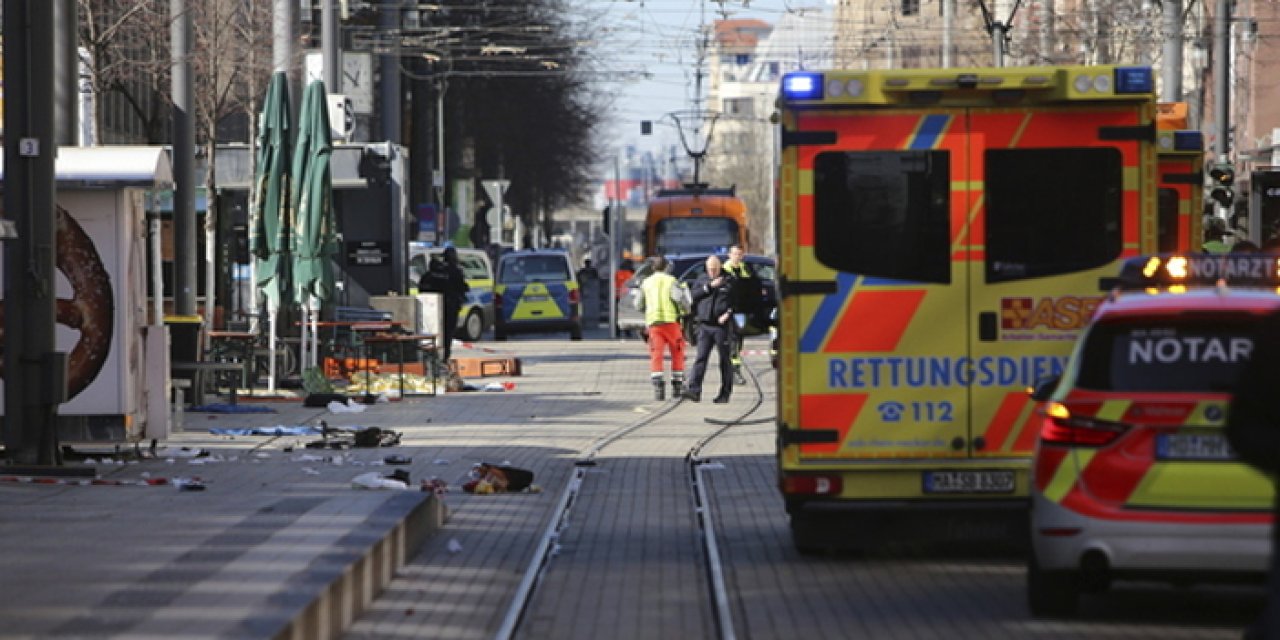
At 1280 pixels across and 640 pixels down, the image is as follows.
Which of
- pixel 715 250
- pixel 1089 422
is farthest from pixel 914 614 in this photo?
pixel 715 250

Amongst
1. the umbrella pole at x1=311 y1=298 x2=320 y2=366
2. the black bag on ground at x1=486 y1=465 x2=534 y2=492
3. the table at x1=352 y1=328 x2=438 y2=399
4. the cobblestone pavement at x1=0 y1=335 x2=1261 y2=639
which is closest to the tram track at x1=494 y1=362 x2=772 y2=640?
the cobblestone pavement at x1=0 y1=335 x2=1261 y2=639

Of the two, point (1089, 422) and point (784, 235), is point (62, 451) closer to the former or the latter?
point (784, 235)

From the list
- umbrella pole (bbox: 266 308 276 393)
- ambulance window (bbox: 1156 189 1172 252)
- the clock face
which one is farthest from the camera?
the clock face

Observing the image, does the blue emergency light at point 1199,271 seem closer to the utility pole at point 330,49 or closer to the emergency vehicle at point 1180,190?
the emergency vehicle at point 1180,190

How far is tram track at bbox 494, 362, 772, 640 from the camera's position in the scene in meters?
11.3

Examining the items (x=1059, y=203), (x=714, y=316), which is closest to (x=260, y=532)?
(x=1059, y=203)

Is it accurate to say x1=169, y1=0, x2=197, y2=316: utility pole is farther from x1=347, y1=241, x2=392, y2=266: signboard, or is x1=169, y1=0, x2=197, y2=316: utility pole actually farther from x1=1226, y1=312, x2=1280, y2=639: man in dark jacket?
x1=1226, y1=312, x2=1280, y2=639: man in dark jacket

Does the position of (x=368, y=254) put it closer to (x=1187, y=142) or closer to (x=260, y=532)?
(x=1187, y=142)

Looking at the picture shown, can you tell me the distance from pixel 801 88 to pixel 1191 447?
3759mm

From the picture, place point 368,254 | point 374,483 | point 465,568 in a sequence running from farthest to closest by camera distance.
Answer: point 368,254 < point 374,483 < point 465,568

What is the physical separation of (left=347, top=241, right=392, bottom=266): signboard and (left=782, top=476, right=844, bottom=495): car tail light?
27320 mm

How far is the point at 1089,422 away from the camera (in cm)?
1045

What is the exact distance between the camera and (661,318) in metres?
29.2

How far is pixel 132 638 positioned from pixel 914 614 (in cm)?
391
